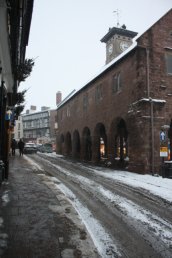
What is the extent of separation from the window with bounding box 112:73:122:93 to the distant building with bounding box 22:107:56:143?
1821 inches

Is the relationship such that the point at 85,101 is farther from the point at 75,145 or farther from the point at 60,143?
the point at 60,143

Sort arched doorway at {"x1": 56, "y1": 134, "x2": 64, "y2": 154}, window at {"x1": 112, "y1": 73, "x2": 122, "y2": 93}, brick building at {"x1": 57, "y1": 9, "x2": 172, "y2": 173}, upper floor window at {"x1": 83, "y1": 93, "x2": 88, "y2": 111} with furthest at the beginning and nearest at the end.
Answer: arched doorway at {"x1": 56, "y1": 134, "x2": 64, "y2": 154}, upper floor window at {"x1": 83, "y1": 93, "x2": 88, "y2": 111}, window at {"x1": 112, "y1": 73, "x2": 122, "y2": 93}, brick building at {"x1": 57, "y1": 9, "x2": 172, "y2": 173}

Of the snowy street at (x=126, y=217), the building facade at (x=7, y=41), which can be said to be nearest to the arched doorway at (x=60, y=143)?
the building facade at (x=7, y=41)

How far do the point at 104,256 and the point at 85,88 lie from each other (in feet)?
71.0

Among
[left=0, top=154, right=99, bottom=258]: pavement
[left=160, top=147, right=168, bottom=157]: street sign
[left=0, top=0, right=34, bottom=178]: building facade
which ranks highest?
[left=0, top=0, right=34, bottom=178]: building facade

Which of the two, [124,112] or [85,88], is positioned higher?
[85,88]

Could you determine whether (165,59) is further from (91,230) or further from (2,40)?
(91,230)

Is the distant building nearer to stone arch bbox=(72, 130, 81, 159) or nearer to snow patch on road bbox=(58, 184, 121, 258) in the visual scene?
stone arch bbox=(72, 130, 81, 159)

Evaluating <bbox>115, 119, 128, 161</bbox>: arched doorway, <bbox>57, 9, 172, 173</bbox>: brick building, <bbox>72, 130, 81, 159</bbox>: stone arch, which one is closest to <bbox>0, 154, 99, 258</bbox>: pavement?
<bbox>57, 9, 172, 173</bbox>: brick building

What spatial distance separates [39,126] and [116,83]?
51.4 m

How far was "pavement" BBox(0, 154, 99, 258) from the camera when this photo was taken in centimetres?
376

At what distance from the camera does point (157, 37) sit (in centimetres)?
1577

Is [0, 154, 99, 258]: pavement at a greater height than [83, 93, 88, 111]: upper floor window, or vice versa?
[83, 93, 88, 111]: upper floor window

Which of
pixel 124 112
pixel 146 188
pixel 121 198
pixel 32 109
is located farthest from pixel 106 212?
pixel 32 109
